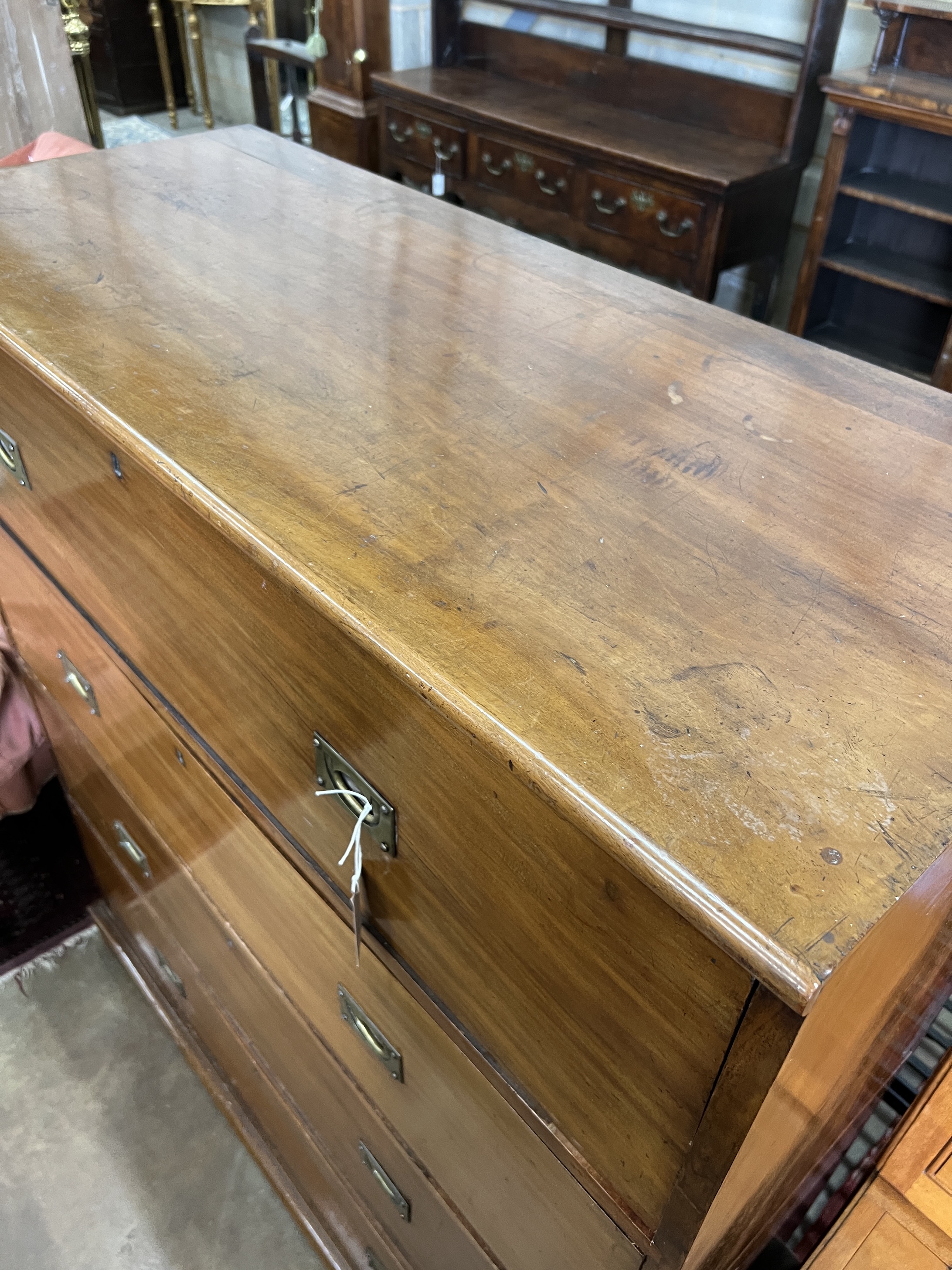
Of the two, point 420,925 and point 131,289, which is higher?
point 131,289

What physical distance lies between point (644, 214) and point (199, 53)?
2818 mm

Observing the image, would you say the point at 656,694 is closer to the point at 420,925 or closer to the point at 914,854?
the point at 914,854

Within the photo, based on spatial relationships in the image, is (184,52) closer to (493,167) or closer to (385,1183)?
(493,167)

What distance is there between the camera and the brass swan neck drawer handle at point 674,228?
2.14 metres

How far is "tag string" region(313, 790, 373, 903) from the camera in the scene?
1.92 feet

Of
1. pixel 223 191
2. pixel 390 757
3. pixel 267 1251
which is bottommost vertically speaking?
pixel 267 1251

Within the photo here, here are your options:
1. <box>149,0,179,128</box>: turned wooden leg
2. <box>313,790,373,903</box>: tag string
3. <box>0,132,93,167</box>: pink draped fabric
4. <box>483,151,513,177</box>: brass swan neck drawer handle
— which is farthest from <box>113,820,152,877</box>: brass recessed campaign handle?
<box>149,0,179,128</box>: turned wooden leg

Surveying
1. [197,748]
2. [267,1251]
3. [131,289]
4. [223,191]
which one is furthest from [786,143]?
[267,1251]

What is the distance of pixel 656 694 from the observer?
454 mm

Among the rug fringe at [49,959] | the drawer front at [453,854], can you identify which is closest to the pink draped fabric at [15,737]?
the rug fringe at [49,959]

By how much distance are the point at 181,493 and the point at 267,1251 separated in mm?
1082

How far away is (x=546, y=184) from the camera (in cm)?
243

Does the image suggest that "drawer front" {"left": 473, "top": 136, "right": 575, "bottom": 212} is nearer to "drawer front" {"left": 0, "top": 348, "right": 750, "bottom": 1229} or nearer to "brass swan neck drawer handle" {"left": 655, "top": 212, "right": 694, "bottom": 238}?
"brass swan neck drawer handle" {"left": 655, "top": 212, "right": 694, "bottom": 238}

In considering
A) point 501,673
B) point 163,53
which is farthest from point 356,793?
point 163,53
